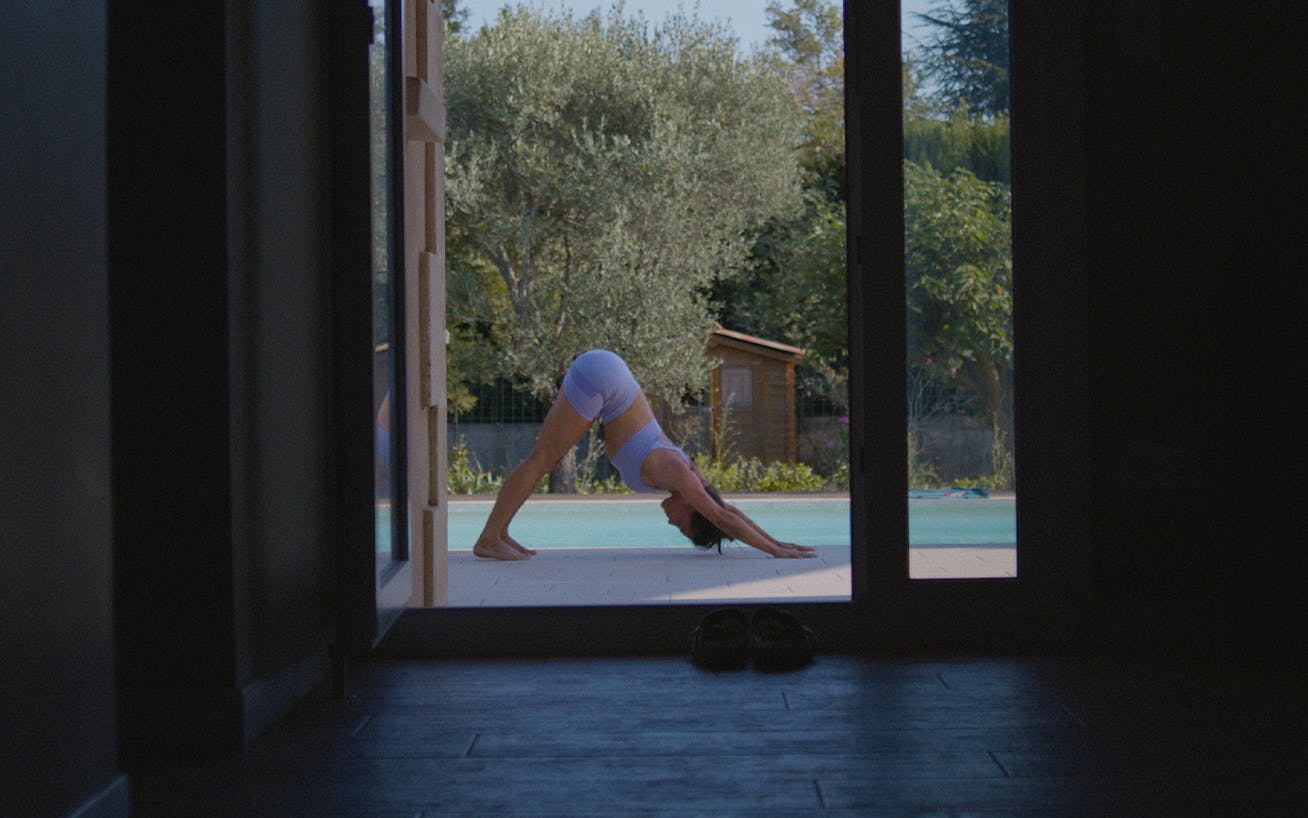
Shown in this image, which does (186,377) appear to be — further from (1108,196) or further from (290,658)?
(1108,196)

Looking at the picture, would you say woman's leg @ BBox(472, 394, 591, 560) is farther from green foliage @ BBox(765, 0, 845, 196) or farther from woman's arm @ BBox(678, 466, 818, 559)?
green foliage @ BBox(765, 0, 845, 196)

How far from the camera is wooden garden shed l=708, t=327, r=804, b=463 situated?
425 inches

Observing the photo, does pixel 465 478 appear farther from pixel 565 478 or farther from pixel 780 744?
pixel 780 744

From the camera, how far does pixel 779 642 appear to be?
10.8 ft

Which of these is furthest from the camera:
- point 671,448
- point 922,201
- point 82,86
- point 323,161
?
point 671,448

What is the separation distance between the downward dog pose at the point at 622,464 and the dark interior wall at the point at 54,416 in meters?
4.69

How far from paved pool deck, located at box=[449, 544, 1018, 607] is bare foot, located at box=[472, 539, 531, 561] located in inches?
2.0

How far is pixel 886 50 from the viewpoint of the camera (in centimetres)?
352

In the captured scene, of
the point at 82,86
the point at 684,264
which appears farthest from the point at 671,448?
the point at 82,86

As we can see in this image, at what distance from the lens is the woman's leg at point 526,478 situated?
21.9ft

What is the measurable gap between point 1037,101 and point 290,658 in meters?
2.40

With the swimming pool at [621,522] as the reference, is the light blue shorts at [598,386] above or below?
above

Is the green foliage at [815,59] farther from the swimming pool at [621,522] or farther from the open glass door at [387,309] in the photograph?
the open glass door at [387,309]

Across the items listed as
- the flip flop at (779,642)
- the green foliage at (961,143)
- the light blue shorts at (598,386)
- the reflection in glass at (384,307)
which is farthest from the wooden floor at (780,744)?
the light blue shorts at (598,386)
